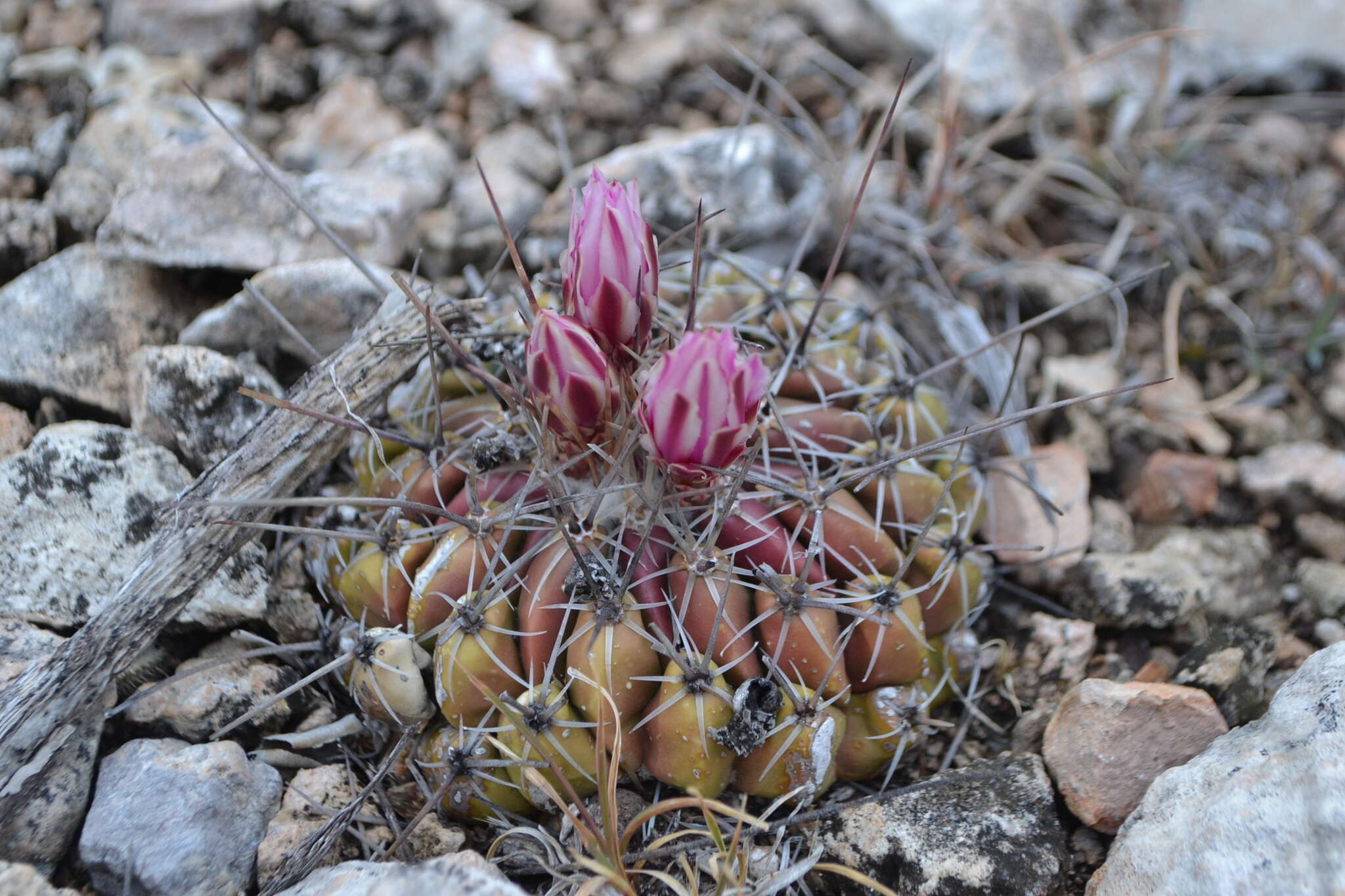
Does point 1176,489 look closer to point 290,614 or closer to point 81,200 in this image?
point 290,614

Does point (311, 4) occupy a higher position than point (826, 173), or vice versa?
point (311, 4)

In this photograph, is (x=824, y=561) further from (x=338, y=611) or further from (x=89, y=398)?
(x=89, y=398)

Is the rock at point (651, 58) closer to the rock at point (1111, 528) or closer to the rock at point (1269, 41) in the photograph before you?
the rock at point (1269, 41)

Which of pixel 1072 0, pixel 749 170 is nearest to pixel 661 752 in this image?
pixel 749 170

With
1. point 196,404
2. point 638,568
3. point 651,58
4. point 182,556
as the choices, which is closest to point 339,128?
point 651,58

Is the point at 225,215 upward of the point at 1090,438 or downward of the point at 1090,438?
upward
